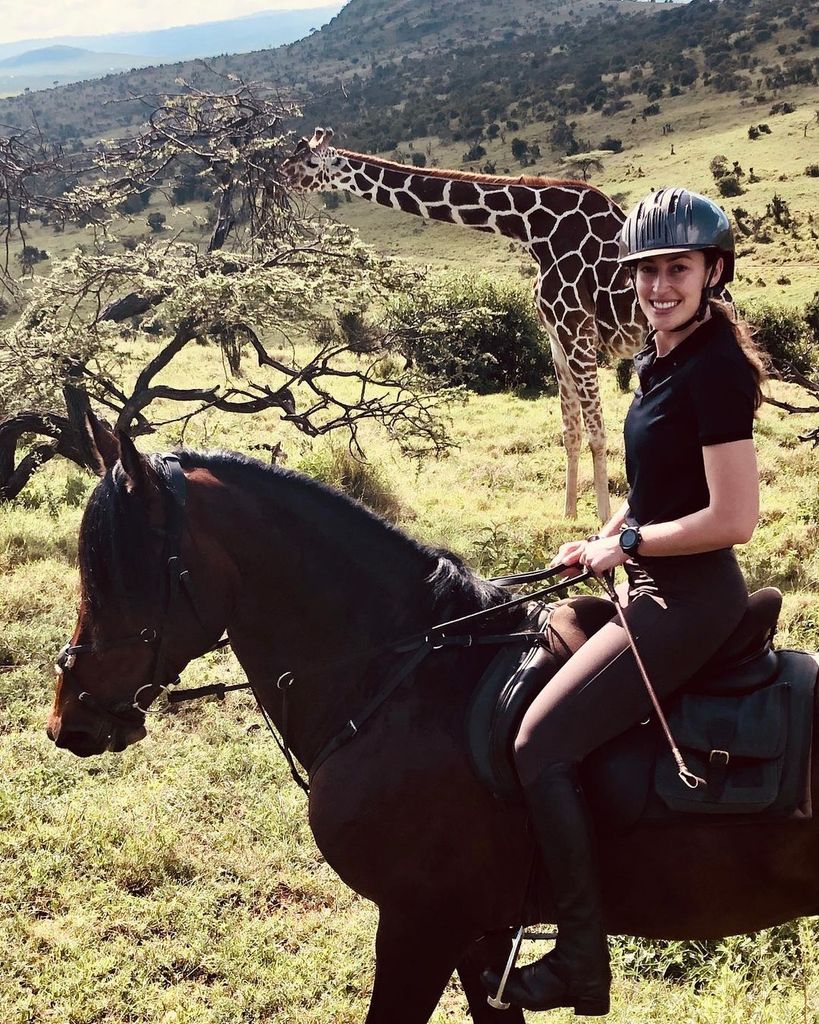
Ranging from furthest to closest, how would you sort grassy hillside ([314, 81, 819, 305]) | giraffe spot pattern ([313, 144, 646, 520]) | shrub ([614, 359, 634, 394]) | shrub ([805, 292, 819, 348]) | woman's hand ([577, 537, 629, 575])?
grassy hillside ([314, 81, 819, 305]), shrub ([805, 292, 819, 348]), shrub ([614, 359, 634, 394]), giraffe spot pattern ([313, 144, 646, 520]), woman's hand ([577, 537, 629, 575])

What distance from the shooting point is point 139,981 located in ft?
12.5

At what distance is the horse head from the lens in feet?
8.79

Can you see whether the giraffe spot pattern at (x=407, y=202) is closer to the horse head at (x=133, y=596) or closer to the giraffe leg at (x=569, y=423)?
the giraffe leg at (x=569, y=423)

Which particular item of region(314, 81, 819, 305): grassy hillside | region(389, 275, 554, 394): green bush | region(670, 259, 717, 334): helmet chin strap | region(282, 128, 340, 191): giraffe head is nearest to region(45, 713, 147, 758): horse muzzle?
region(670, 259, 717, 334): helmet chin strap

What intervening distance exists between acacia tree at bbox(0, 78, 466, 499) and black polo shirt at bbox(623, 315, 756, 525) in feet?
24.4

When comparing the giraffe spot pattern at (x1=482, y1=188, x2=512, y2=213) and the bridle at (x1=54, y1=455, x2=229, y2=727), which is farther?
the giraffe spot pattern at (x1=482, y1=188, x2=512, y2=213)

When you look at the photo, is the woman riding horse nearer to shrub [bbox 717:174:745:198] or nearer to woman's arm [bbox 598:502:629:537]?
woman's arm [bbox 598:502:629:537]

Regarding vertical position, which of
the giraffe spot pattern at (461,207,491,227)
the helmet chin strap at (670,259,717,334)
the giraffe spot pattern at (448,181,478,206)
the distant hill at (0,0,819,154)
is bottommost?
the helmet chin strap at (670,259,717,334)

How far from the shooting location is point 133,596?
2699 millimetres

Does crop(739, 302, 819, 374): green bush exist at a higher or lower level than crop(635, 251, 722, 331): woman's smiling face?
lower

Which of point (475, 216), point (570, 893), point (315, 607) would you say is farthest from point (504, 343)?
point (570, 893)

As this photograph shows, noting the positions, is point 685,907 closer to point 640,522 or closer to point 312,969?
point 640,522

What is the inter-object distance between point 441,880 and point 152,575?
1392 mm

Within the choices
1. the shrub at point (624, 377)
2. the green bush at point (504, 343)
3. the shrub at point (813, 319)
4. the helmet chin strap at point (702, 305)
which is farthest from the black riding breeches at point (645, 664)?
the shrub at point (813, 319)
